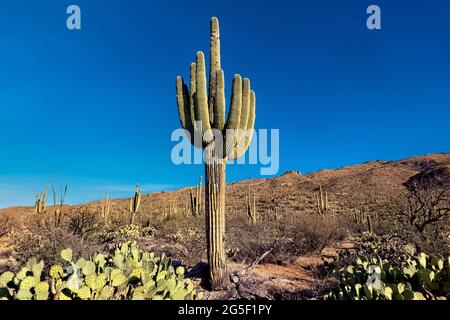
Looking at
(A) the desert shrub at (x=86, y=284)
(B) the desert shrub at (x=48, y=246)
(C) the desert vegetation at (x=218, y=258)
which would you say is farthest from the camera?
(B) the desert shrub at (x=48, y=246)

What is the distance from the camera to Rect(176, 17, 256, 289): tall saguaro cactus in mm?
Answer: 6180

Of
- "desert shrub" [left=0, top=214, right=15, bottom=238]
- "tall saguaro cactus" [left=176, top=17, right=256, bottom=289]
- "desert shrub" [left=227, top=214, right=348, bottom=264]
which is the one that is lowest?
"desert shrub" [left=227, top=214, right=348, bottom=264]

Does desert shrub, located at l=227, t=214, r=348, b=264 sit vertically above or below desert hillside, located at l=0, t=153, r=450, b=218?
below

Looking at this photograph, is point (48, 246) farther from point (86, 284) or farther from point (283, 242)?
point (283, 242)

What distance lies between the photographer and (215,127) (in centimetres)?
650

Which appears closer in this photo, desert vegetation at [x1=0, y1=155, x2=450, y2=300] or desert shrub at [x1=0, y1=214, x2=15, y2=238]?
desert vegetation at [x1=0, y1=155, x2=450, y2=300]

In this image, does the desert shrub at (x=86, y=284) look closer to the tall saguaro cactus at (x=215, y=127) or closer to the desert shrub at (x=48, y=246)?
the tall saguaro cactus at (x=215, y=127)

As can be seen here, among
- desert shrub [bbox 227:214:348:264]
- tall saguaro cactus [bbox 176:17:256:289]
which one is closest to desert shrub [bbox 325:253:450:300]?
tall saguaro cactus [bbox 176:17:256:289]

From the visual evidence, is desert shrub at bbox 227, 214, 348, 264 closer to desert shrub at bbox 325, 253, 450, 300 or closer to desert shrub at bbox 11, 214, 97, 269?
desert shrub at bbox 11, 214, 97, 269

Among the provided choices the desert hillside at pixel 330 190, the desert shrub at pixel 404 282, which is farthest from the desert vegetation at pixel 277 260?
the desert hillside at pixel 330 190

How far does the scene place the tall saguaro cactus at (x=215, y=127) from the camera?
6180 mm

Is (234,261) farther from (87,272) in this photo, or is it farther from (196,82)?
(87,272)

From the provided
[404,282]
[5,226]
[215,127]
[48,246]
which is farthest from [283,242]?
[5,226]
